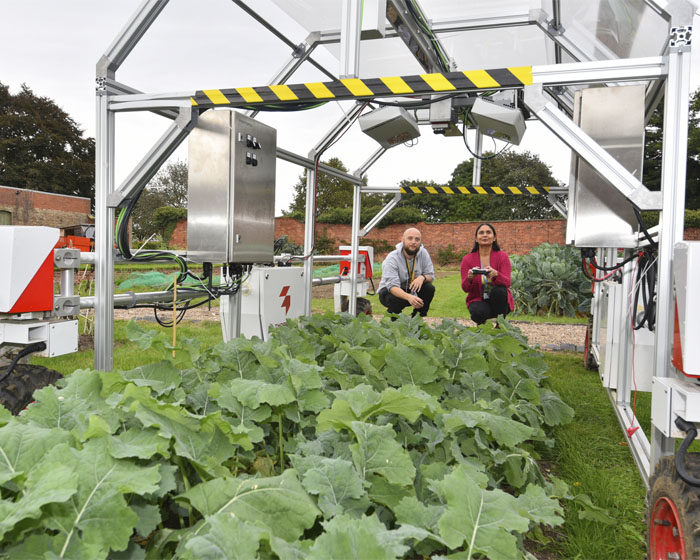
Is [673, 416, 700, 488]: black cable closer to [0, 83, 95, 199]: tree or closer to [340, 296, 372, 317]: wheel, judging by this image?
[340, 296, 372, 317]: wheel

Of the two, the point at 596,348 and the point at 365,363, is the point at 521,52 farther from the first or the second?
the point at 365,363

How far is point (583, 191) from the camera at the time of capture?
115 inches

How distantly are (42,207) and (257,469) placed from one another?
1433 inches

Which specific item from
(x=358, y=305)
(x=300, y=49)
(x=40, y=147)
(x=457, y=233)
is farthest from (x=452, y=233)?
(x=40, y=147)

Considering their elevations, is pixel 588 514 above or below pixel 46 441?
below

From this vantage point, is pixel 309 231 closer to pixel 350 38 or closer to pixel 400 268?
pixel 400 268

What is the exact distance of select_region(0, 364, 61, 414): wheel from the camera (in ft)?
7.48

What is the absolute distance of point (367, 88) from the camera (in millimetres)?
2820

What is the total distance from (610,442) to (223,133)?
322 centimetres

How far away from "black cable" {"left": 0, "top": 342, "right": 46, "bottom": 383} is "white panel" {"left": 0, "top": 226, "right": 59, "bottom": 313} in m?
0.19

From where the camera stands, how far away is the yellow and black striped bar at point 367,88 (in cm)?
260

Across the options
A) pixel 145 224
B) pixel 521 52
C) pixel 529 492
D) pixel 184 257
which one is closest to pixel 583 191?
pixel 529 492

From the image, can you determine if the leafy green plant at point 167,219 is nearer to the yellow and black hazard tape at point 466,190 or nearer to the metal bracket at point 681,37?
the yellow and black hazard tape at point 466,190

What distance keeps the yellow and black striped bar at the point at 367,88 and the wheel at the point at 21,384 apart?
1.71 meters
